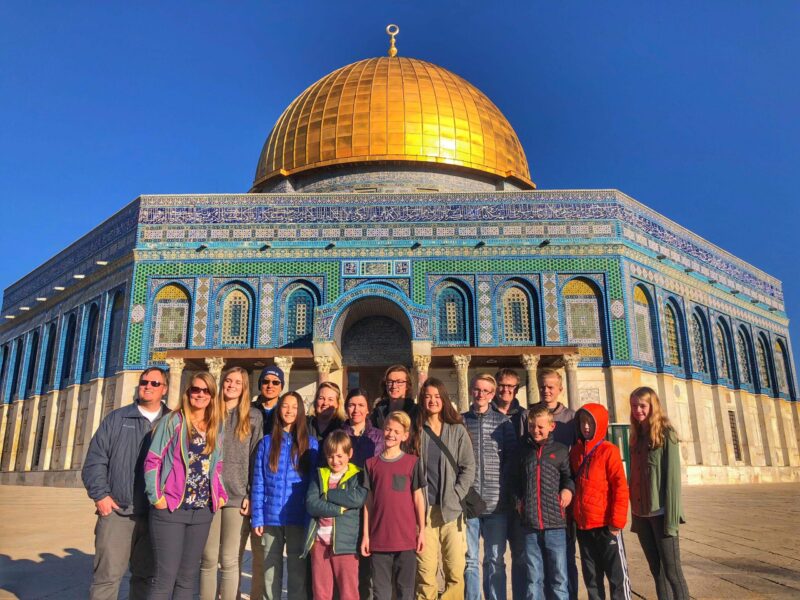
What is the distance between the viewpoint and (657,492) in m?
4.26

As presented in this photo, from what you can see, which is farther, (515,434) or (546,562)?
(515,434)

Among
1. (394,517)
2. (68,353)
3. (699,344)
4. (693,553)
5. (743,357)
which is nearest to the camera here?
(394,517)

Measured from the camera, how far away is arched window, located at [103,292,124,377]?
1872 cm

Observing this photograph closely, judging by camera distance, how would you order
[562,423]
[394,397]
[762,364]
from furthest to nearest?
[762,364], [394,397], [562,423]

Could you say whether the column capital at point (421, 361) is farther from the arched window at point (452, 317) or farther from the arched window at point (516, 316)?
the arched window at point (516, 316)

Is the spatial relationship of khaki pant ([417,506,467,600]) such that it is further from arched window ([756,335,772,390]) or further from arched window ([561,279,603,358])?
arched window ([756,335,772,390])

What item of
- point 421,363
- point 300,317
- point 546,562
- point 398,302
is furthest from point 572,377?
point 546,562

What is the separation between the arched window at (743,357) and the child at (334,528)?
22126mm

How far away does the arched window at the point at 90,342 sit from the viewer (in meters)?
20.1

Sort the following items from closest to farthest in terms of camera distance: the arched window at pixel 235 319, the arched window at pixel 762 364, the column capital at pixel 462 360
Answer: the column capital at pixel 462 360
the arched window at pixel 235 319
the arched window at pixel 762 364

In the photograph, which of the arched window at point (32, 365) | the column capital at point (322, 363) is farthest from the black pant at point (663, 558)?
the arched window at point (32, 365)

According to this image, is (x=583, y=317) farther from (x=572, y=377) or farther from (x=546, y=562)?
(x=546, y=562)

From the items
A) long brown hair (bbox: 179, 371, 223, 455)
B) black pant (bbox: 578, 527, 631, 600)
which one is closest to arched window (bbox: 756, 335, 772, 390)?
black pant (bbox: 578, 527, 631, 600)

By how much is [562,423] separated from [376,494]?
4.89ft
